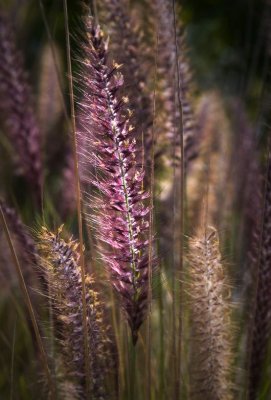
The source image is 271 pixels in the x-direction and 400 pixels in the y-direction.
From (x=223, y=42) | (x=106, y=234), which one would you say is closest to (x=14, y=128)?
(x=106, y=234)

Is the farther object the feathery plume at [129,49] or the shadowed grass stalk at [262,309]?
the feathery plume at [129,49]

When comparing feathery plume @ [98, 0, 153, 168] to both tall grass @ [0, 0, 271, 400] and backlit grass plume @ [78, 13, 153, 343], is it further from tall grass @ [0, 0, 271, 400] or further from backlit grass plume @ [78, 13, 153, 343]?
backlit grass plume @ [78, 13, 153, 343]

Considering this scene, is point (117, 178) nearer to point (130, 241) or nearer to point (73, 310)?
point (130, 241)

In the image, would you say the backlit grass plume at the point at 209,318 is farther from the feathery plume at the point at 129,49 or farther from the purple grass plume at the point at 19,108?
the purple grass plume at the point at 19,108

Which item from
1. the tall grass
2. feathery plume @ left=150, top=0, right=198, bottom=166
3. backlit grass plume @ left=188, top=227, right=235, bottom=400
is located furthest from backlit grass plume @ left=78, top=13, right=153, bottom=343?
feathery plume @ left=150, top=0, right=198, bottom=166

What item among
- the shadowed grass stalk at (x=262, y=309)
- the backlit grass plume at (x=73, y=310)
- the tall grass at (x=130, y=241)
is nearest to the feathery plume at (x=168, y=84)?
the tall grass at (x=130, y=241)

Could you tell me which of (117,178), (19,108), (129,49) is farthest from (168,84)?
(117,178)

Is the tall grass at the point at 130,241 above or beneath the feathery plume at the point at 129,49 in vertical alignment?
beneath
